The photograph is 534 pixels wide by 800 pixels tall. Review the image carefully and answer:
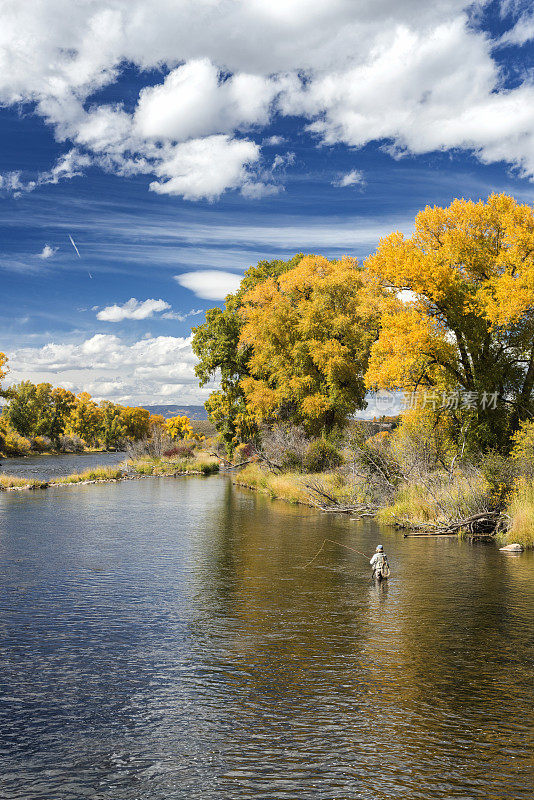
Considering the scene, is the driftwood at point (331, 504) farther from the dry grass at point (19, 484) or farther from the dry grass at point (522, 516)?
the dry grass at point (19, 484)

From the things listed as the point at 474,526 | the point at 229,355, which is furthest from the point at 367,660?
the point at 229,355

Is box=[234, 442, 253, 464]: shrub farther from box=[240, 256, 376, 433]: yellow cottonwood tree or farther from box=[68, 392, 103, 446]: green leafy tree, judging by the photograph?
box=[68, 392, 103, 446]: green leafy tree

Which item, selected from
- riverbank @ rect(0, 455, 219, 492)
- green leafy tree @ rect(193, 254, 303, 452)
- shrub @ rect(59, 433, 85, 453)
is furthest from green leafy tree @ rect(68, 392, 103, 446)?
green leafy tree @ rect(193, 254, 303, 452)

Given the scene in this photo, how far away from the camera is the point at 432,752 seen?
8.84 metres

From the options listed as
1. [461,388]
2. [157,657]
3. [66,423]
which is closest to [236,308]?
[461,388]

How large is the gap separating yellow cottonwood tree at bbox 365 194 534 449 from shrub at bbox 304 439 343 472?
13.2 m

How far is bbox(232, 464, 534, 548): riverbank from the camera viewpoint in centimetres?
2450

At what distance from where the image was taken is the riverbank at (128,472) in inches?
1938

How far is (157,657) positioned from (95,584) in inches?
263

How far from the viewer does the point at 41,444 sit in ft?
408

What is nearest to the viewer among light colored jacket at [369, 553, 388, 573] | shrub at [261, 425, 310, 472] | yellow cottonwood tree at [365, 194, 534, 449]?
light colored jacket at [369, 553, 388, 573]

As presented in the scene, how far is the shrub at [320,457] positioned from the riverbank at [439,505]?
5.76 meters

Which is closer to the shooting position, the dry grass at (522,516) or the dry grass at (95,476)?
the dry grass at (522,516)

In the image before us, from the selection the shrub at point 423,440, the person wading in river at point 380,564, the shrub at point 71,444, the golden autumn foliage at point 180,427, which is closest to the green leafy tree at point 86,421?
the shrub at point 71,444
